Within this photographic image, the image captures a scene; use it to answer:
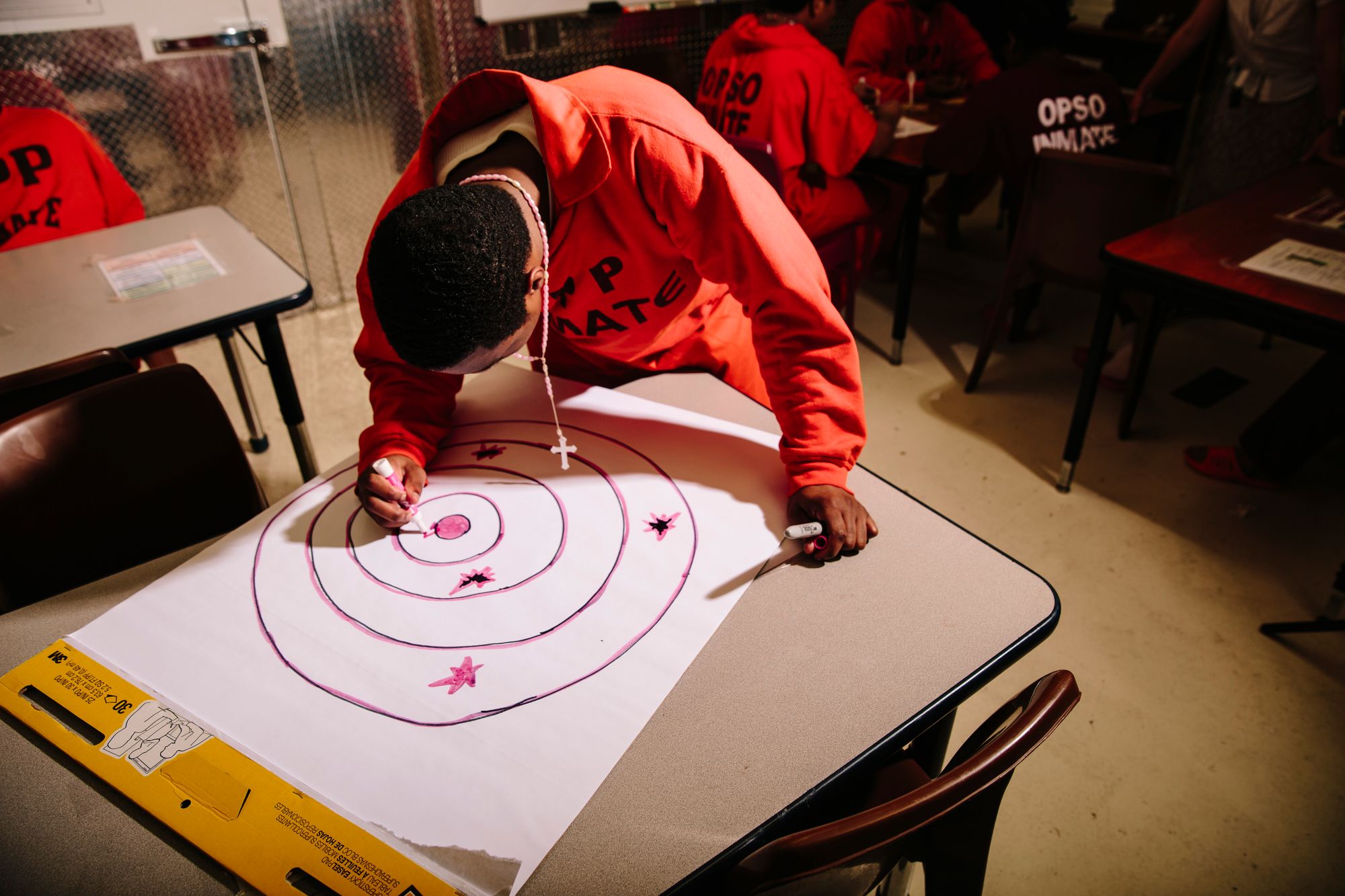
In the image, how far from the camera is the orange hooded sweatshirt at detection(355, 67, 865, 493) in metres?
1.04

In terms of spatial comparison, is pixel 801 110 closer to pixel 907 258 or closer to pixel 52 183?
pixel 907 258

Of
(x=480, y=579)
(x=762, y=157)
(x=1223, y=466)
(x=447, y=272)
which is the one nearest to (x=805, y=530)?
(x=480, y=579)

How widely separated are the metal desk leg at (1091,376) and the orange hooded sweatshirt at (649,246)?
3.96 ft

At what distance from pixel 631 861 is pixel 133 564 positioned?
96 centimetres

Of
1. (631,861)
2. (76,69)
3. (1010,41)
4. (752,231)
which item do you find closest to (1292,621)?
(752,231)

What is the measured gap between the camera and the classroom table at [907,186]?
2.54 m

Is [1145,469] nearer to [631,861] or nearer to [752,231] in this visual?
[752,231]

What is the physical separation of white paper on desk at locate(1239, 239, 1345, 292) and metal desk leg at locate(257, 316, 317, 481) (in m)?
2.18

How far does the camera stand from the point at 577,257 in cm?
116

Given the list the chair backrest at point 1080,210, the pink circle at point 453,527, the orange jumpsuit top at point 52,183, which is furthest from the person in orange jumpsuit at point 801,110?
the orange jumpsuit top at point 52,183

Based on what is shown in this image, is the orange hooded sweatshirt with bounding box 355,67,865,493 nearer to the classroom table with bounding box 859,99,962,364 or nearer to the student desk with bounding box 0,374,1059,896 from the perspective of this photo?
the student desk with bounding box 0,374,1059,896

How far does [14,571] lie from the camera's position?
42.0 inches

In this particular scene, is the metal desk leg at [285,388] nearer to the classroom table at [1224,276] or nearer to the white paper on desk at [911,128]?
the classroom table at [1224,276]

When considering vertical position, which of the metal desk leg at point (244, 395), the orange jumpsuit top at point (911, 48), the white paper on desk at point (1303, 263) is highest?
the orange jumpsuit top at point (911, 48)
